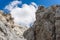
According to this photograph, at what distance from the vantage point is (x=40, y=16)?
7200 centimetres

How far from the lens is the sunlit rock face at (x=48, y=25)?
196ft

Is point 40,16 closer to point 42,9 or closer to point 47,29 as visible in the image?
point 42,9

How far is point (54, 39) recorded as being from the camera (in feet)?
194

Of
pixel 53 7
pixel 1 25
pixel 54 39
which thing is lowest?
pixel 1 25

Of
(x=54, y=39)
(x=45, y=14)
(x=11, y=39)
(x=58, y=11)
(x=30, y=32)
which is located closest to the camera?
(x=11, y=39)

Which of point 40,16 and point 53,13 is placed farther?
point 40,16

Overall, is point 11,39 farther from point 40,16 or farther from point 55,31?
point 40,16

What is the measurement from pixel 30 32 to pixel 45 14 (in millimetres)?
11462

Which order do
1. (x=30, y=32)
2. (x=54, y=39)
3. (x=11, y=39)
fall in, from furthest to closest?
(x=30, y=32)
(x=54, y=39)
(x=11, y=39)

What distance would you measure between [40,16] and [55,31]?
47.7 feet

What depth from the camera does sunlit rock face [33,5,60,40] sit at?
5968 cm

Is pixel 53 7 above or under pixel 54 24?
above

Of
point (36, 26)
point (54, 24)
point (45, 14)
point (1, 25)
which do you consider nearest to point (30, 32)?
point (36, 26)

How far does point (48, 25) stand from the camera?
62.1 metres
